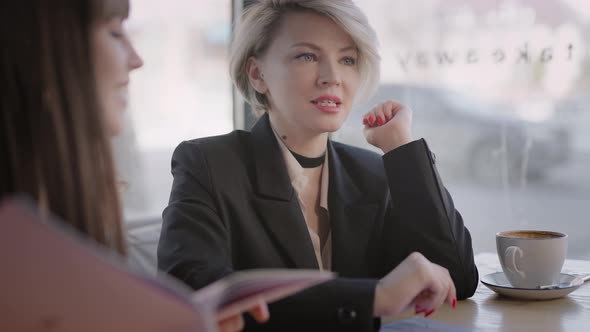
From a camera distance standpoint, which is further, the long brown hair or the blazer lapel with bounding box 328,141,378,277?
the blazer lapel with bounding box 328,141,378,277

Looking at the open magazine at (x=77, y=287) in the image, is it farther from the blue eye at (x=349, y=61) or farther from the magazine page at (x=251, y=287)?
the blue eye at (x=349, y=61)

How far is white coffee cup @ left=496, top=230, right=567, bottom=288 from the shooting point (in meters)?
1.31

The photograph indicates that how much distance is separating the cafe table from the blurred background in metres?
1.15

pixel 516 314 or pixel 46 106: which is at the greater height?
pixel 46 106

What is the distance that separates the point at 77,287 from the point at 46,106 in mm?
196

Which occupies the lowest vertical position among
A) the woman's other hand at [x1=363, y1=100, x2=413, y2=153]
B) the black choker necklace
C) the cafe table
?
the cafe table

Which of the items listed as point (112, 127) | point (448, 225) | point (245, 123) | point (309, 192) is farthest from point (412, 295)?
point (245, 123)

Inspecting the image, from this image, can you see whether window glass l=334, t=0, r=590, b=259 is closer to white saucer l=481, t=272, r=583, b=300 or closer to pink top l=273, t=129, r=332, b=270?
pink top l=273, t=129, r=332, b=270

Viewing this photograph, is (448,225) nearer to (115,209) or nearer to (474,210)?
(115,209)

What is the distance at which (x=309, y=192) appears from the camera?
62.4 inches

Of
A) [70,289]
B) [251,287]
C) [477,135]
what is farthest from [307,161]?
[477,135]

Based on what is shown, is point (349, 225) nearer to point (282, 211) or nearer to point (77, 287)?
point (282, 211)

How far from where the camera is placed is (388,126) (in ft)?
5.17

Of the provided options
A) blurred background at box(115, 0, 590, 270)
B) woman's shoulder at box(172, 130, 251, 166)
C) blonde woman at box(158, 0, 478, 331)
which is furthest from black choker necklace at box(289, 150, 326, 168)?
blurred background at box(115, 0, 590, 270)
